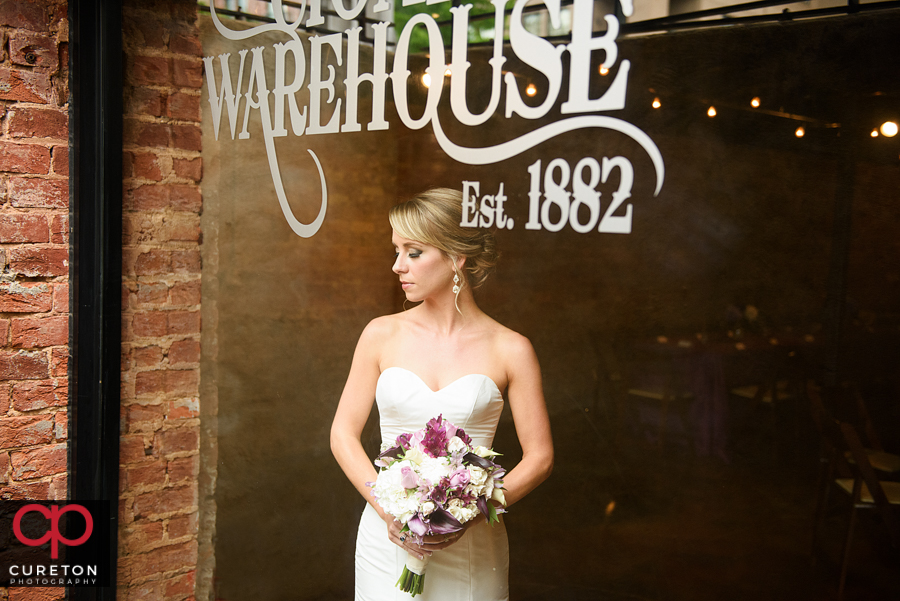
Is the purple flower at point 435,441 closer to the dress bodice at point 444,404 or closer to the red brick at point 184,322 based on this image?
the dress bodice at point 444,404

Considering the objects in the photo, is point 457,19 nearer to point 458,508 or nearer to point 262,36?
point 262,36

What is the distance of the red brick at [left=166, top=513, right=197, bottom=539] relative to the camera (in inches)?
105

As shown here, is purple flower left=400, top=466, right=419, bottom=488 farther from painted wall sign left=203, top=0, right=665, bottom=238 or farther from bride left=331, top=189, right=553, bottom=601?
painted wall sign left=203, top=0, right=665, bottom=238

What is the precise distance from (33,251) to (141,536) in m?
1.10

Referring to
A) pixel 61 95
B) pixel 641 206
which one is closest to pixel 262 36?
pixel 61 95

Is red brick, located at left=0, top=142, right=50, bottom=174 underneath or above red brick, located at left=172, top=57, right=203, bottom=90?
underneath

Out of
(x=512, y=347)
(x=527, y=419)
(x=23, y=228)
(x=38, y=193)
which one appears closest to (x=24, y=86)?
(x=38, y=193)

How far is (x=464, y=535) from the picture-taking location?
175 cm

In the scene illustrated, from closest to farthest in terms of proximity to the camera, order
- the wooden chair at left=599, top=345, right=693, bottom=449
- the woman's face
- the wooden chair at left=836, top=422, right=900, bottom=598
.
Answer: the wooden chair at left=836, top=422, right=900, bottom=598
the wooden chair at left=599, top=345, right=693, bottom=449
the woman's face

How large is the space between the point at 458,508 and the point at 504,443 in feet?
0.90

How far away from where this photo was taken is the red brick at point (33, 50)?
229 centimetres

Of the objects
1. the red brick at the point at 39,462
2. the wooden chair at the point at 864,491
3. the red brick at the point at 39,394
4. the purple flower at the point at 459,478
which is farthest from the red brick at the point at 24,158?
the wooden chair at the point at 864,491

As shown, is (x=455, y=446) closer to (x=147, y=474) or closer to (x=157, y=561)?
(x=147, y=474)

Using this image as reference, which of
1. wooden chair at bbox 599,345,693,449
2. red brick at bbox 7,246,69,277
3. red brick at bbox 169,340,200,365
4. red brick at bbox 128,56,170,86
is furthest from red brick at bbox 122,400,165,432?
wooden chair at bbox 599,345,693,449
